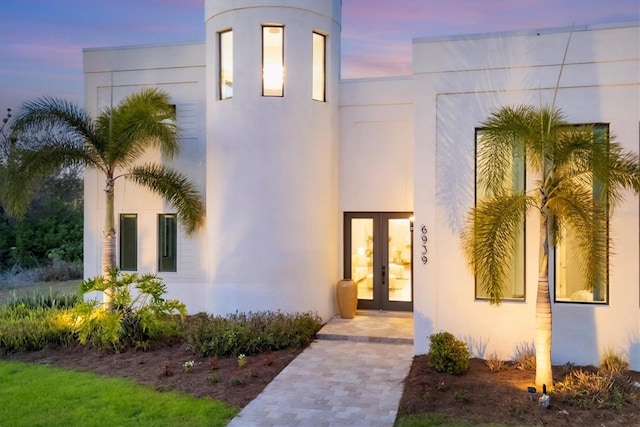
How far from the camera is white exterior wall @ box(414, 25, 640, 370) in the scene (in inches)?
318

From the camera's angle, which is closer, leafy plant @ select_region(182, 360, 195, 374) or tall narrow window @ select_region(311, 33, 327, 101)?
leafy plant @ select_region(182, 360, 195, 374)

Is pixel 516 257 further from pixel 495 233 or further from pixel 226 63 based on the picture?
pixel 226 63

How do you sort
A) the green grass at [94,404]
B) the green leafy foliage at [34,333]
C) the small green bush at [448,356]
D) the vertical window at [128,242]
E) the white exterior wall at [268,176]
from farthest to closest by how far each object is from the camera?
the vertical window at [128,242], the white exterior wall at [268,176], the green leafy foliage at [34,333], the small green bush at [448,356], the green grass at [94,404]

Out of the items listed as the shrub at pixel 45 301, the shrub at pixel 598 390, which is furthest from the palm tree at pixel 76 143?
the shrub at pixel 598 390

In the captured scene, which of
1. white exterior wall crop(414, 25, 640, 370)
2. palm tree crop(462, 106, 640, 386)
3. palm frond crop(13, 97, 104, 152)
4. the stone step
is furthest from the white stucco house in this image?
palm frond crop(13, 97, 104, 152)

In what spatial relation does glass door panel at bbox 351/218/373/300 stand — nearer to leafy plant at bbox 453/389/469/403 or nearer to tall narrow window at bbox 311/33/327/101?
tall narrow window at bbox 311/33/327/101

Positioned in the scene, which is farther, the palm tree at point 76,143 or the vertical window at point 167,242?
the vertical window at point 167,242

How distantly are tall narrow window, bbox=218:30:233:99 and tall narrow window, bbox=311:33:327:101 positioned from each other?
A: 6.13 ft

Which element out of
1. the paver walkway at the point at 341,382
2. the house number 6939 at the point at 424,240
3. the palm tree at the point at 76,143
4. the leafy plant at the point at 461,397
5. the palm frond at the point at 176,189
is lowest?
the paver walkway at the point at 341,382

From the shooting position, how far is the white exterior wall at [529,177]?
26.5ft

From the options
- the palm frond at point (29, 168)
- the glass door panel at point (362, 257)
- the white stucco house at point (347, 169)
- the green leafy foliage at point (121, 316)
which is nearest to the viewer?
the white stucco house at point (347, 169)

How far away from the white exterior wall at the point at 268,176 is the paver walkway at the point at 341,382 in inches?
61.4

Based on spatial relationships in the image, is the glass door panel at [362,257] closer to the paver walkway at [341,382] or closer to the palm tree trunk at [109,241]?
the paver walkway at [341,382]

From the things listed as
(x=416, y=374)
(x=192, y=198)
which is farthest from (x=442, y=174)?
(x=192, y=198)
